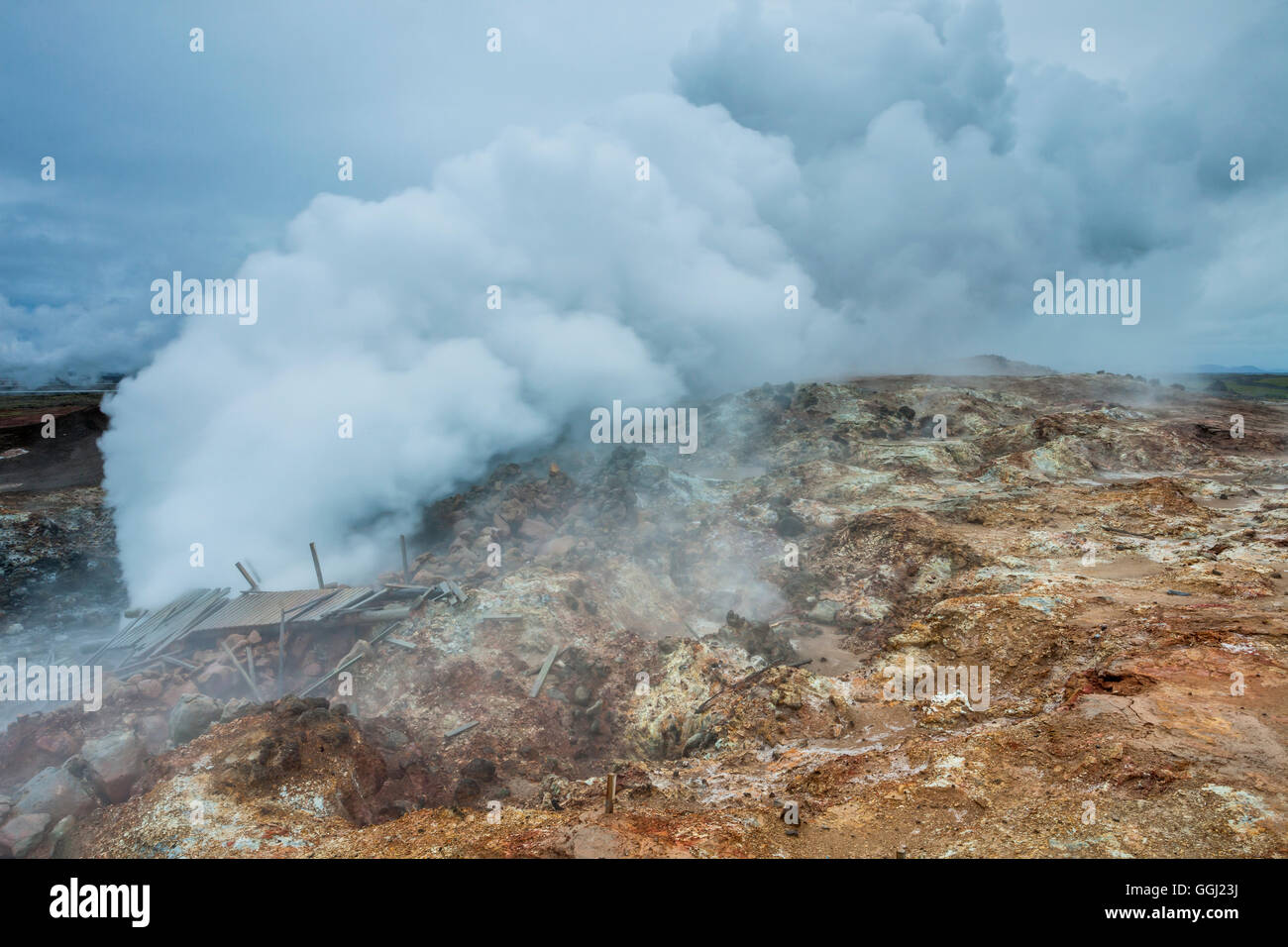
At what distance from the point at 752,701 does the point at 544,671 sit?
12.0ft

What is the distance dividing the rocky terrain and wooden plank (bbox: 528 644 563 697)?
4.4 inches

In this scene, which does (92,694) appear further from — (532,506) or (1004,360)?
(1004,360)

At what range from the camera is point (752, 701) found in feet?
28.2

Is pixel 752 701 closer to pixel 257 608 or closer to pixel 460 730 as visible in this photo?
pixel 460 730

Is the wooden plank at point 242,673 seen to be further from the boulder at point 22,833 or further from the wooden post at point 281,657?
the boulder at point 22,833

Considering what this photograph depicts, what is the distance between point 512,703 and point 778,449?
18513 mm

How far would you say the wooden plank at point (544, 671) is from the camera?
31.3ft

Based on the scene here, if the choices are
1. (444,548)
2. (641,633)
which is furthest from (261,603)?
(641,633)

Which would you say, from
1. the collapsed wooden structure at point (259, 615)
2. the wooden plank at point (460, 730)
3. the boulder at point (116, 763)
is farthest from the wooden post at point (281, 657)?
the wooden plank at point (460, 730)

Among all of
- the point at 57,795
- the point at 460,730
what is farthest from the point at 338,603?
the point at 57,795

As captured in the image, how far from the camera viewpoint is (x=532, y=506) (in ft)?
55.7

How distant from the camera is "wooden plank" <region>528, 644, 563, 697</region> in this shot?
9555 mm
